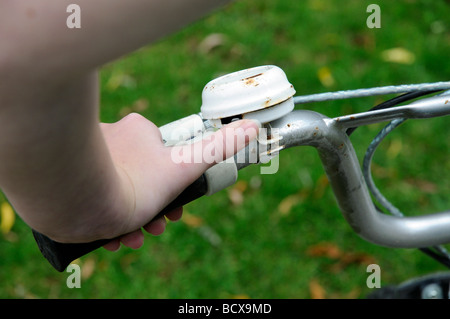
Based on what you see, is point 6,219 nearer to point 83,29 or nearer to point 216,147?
point 216,147

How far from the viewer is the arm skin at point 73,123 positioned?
34 cm

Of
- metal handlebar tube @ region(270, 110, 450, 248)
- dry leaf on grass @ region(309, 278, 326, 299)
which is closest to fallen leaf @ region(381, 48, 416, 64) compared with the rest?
dry leaf on grass @ region(309, 278, 326, 299)

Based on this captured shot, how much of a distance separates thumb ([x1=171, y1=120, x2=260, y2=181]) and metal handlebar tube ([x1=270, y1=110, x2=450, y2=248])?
0.08 meters

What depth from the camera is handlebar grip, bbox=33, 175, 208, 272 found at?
0.61m

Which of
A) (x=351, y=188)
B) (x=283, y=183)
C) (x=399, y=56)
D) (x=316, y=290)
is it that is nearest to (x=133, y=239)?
(x=351, y=188)

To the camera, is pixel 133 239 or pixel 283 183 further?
pixel 283 183

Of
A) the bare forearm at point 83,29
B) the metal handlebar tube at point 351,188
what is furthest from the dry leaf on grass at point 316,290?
the bare forearm at point 83,29

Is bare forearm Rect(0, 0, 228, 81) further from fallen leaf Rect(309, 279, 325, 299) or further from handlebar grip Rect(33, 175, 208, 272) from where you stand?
fallen leaf Rect(309, 279, 325, 299)

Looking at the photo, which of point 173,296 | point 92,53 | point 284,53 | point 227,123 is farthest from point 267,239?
point 92,53

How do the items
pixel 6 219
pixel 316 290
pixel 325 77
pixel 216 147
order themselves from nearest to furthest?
pixel 216 147 < pixel 316 290 < pixel 6 219 < pixel 325 77

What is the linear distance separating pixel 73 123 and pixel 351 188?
0.49m

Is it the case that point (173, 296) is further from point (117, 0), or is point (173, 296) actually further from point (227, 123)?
point (117, 0)

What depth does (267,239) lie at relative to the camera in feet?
6.26

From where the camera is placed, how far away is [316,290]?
69.9 inches
